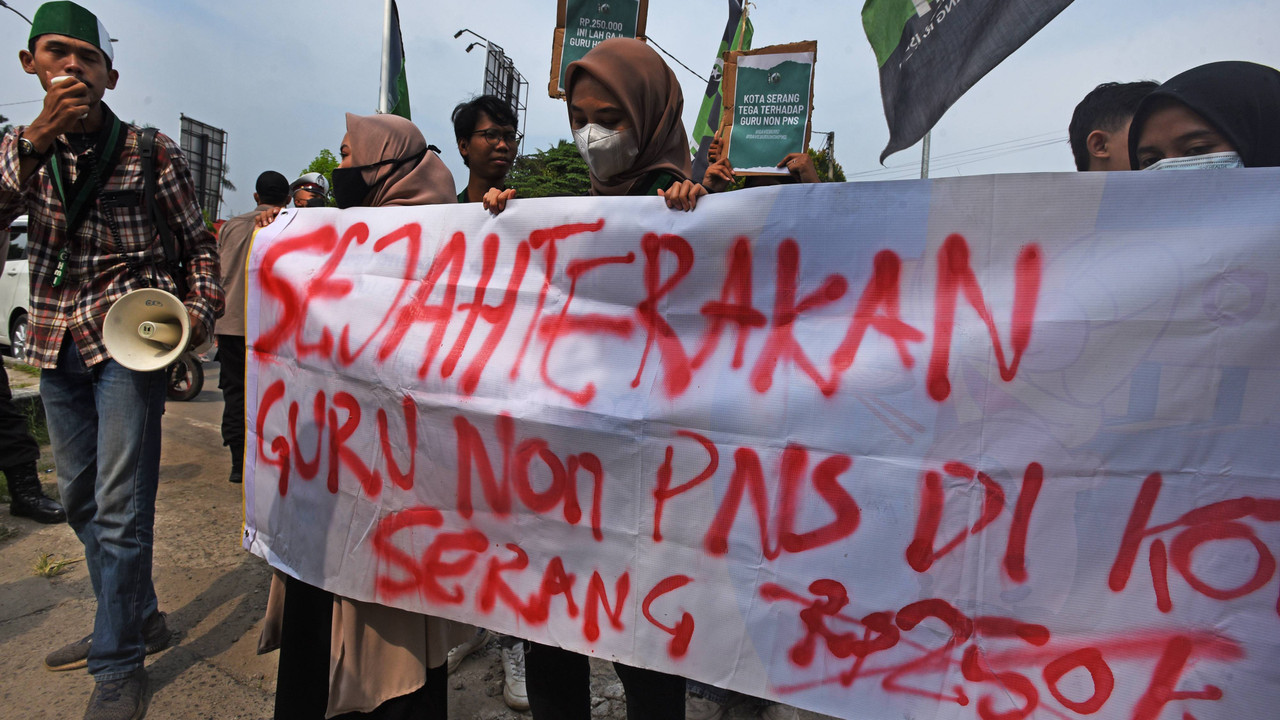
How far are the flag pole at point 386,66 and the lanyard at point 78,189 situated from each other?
393 cm

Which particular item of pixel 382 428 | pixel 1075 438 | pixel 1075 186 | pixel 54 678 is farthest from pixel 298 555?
pixel 1075 186

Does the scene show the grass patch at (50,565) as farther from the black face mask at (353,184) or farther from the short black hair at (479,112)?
the short black hair at (479,112)

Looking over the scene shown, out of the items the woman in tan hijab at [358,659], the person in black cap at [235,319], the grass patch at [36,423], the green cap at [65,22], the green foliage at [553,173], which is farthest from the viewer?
the green foliage at [553,173]

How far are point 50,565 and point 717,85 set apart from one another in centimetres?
772

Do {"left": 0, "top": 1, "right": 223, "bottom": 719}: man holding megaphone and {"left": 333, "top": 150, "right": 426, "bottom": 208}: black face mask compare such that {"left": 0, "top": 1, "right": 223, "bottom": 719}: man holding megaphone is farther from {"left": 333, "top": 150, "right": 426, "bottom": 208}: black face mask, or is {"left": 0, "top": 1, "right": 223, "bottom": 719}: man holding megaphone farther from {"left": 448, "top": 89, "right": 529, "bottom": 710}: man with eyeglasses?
{"left": 448, "top": 89, "right": 529, "bottom": 710}: man with eyeglasses

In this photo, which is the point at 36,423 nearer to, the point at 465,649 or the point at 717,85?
the point at 465,649

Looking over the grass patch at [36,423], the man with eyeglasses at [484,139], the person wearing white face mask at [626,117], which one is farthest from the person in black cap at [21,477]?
the person wearing white face mask at [626,117]

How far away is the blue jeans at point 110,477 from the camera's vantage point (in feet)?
7.00

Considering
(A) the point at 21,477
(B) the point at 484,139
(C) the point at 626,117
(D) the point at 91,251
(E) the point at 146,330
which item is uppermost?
(B) the point at 484,139

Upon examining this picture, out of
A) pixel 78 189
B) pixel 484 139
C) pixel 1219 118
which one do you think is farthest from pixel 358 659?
pixel 1219 118

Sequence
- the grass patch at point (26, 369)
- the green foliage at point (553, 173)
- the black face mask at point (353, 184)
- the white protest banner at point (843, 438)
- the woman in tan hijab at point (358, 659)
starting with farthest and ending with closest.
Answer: the green foliage at point (553, 173)
the grass patch at point (26, 369)
the black face mask at point (353, 184)
the woman in tan hijab at point (358, 659)
the white protest banner at point (843, 438)

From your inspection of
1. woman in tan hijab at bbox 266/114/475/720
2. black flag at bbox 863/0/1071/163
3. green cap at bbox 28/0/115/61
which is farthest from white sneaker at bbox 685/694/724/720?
green cap at bbox 28/0/115/61

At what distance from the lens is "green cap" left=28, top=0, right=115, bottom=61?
6.77ft

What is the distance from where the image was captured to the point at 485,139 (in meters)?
2.69
